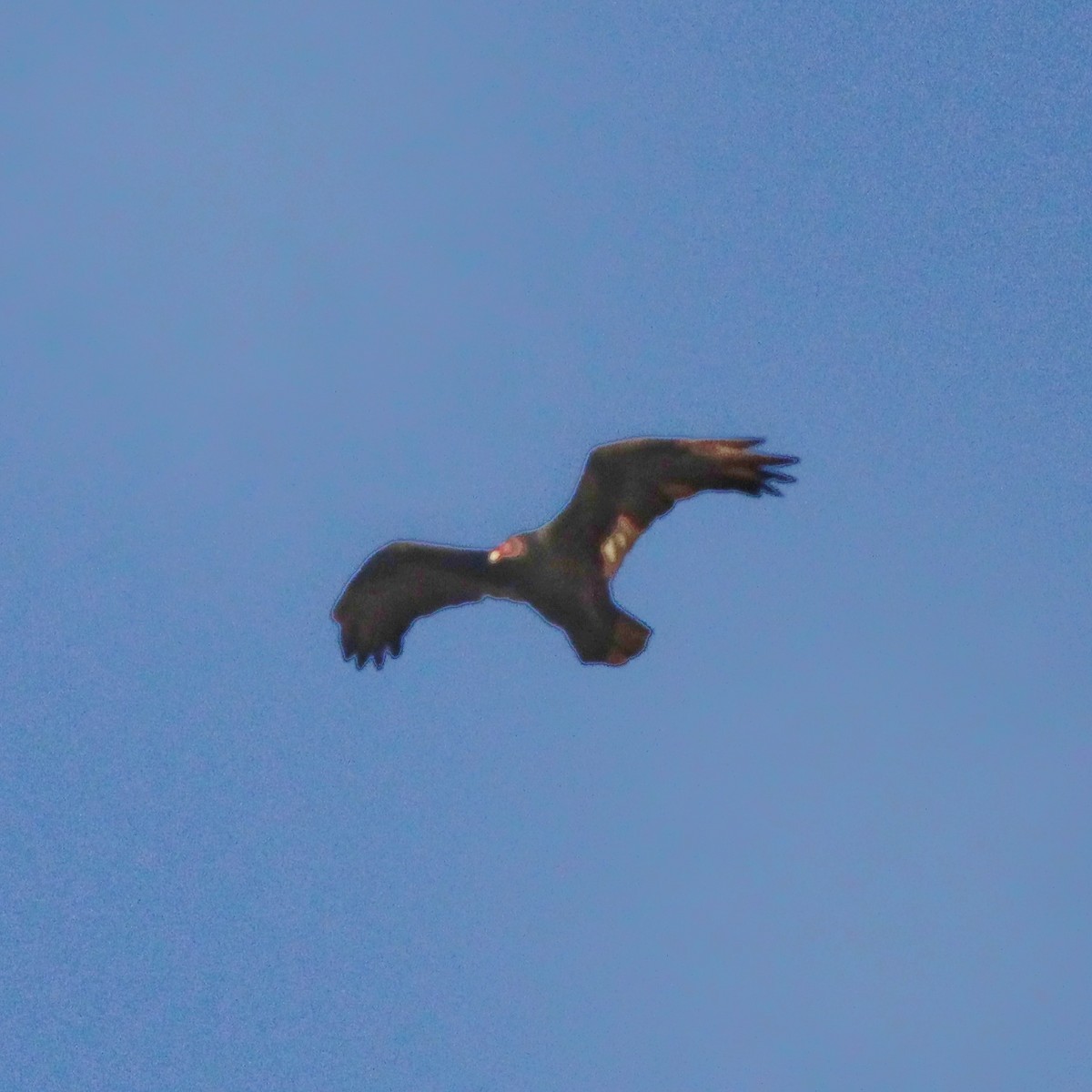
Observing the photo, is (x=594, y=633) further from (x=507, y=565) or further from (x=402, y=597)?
(x=402, y=597)

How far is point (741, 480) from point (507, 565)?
201cm

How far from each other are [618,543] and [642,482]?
52cm

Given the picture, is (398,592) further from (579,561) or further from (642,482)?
(642,482)

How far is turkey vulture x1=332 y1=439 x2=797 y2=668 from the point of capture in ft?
37.3

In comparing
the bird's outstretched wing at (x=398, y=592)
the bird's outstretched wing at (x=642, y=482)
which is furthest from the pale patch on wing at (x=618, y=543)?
the bird's outstretched wing at (x=398, y=592)

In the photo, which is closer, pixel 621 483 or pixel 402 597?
pixel 621 483

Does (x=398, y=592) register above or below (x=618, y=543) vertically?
above

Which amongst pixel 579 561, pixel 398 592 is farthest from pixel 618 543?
pixel 398 592

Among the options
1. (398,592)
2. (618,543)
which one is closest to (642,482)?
(618,543)

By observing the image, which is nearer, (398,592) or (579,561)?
(579,561)

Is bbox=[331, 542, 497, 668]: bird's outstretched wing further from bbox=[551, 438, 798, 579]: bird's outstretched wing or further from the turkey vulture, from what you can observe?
bbox=[551, 438, 798, 579]: bird's outstretched wing

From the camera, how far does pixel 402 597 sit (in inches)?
506

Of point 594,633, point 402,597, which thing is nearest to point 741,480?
point 594,633

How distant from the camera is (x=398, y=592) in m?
12.8
